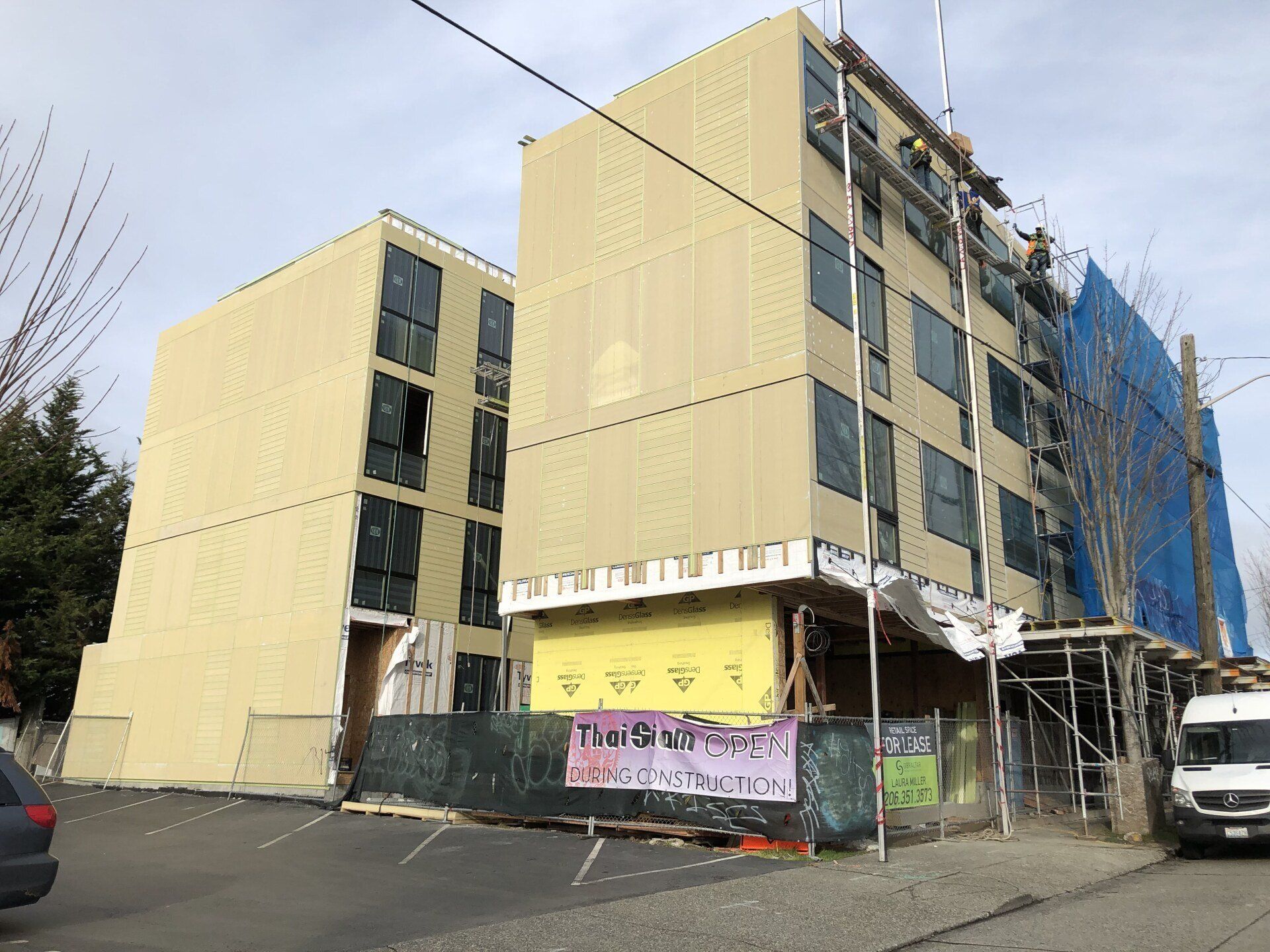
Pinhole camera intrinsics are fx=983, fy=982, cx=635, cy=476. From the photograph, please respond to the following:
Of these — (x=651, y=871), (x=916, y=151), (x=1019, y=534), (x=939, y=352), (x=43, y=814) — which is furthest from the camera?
(x=1019, y=534)

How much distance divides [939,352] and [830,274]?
4.75m

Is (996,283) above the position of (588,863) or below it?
above

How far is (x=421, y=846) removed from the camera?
1428 cm

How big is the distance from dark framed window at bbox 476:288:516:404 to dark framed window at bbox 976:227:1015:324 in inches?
496

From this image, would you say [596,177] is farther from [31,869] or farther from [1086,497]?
[31,869]

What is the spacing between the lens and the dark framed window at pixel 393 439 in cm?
2409

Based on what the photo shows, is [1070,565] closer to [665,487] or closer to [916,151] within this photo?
[916,151]

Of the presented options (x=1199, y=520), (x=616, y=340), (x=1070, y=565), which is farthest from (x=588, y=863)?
(x=1070, y=565)

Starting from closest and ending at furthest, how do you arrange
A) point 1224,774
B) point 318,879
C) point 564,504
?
point 318,879
point 1224,774
point 564,504

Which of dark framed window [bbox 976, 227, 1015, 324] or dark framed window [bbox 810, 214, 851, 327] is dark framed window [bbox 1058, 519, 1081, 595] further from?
dark framed window [bbox 810, 214, 851, 327]

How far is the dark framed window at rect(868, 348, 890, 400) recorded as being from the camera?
1892 cm

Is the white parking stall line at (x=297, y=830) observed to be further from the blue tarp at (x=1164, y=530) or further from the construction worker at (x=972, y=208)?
the construction worker at (x=972, y=208)

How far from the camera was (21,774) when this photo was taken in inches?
328

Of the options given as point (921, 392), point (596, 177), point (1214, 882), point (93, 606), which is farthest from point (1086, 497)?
point (93, 606)
